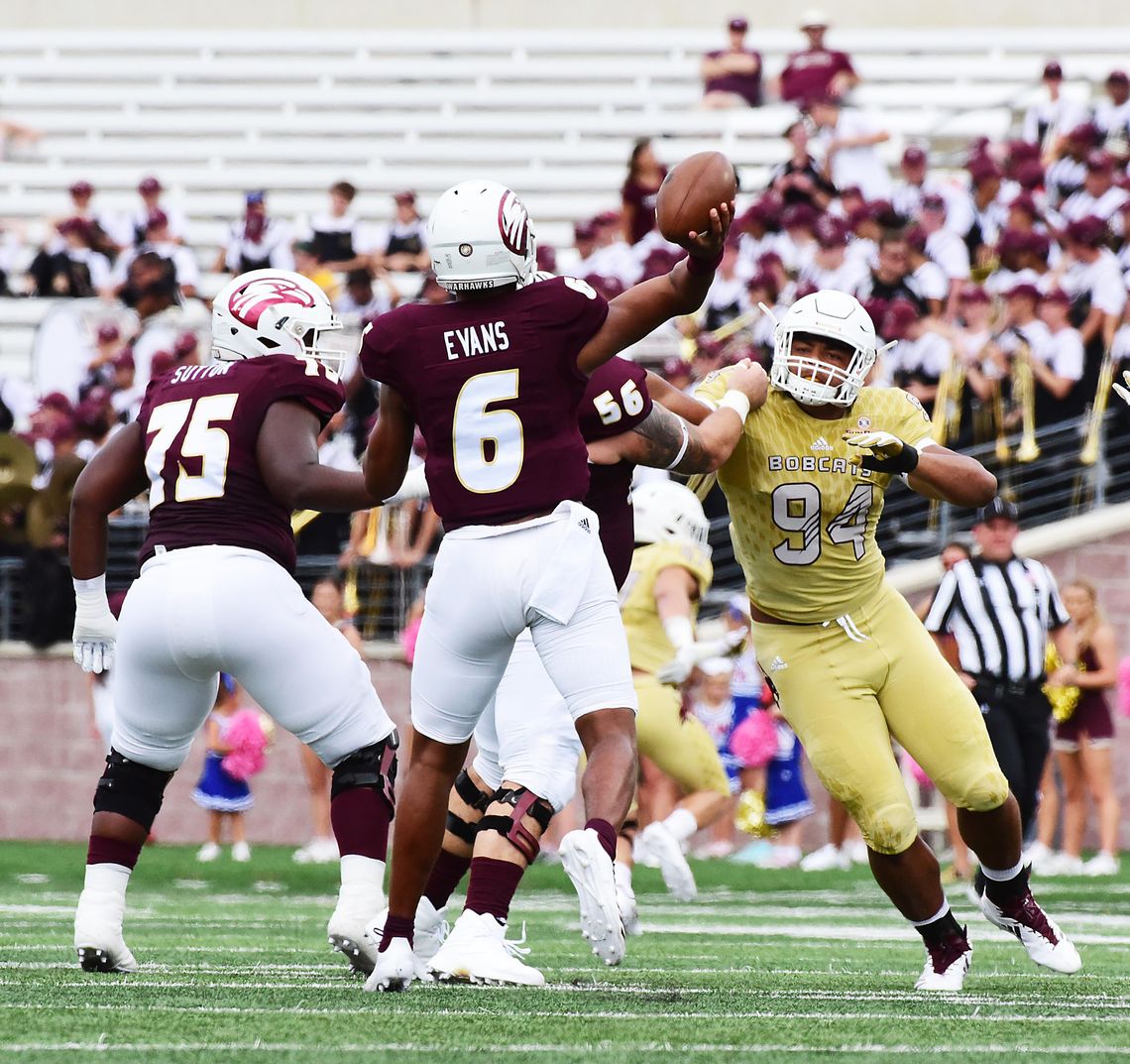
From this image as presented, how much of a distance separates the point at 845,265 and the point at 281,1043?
9.25 m

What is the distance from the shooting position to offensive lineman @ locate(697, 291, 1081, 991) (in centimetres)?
Answer: 546

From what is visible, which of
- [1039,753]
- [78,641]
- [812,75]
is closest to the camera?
[78,641]

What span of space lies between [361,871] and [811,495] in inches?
62.1

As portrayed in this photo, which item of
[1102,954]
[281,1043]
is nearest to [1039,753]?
[1102,954]

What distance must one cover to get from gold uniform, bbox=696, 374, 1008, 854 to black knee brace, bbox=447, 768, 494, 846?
2.79 feet

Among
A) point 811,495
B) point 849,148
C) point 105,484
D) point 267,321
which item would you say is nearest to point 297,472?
point 267,321

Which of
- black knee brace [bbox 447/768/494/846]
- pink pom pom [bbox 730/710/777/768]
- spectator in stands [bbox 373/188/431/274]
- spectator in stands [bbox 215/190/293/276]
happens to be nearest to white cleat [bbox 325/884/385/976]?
black knee brace [bbox 447/768/494/846]

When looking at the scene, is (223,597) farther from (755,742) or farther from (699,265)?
(755,742)

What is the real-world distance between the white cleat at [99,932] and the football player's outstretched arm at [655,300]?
171 centimetres

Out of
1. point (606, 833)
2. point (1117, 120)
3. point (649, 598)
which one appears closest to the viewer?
point (606, 833)

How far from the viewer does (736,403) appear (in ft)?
18.1

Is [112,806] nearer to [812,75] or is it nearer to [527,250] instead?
[527,250]

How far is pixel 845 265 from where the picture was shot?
41.3 ft

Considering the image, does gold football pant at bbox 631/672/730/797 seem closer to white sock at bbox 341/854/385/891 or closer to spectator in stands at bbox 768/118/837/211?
white sock at bbox 341/854/385/891
